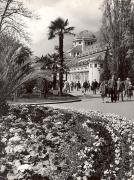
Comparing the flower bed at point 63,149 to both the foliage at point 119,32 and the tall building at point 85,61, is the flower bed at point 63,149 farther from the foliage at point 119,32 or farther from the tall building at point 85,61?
the tall building at point 85,61

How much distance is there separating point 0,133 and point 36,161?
1.33 m

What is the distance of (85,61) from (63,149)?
92433 millimetres

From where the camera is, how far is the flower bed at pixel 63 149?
6680mm

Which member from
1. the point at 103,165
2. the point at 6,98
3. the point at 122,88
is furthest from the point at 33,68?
the point at 122,88

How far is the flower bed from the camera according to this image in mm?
6680

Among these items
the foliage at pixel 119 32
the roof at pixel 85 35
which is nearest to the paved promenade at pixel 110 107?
the foliage at pixel 119 32

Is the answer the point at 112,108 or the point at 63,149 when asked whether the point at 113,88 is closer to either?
the point at 112,108

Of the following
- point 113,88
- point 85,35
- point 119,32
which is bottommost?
point 113,88

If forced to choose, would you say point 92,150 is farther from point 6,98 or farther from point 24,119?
point 6,98

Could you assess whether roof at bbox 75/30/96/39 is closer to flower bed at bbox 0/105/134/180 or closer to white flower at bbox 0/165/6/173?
flower bed at bbox 0/105/134/180

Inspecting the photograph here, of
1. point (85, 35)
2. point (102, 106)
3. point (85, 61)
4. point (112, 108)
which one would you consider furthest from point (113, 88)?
point (85, 35)

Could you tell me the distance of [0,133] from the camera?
8078 millimetres

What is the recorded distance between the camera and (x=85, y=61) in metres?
99.4

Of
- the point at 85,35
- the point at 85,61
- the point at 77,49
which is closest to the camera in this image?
the point at 85,61
